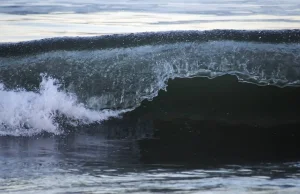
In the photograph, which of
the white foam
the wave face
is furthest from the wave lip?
the white foam

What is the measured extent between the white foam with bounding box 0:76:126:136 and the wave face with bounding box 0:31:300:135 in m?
0.01

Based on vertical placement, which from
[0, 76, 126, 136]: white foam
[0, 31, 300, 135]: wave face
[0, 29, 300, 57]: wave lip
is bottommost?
[0, 76, 126, 136]: white foam

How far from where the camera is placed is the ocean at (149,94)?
7.89m

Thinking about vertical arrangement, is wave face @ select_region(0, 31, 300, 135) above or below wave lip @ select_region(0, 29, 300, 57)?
below

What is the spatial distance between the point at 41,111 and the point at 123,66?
1569 millimetres

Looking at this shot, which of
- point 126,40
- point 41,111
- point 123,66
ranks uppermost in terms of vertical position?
point 126,40

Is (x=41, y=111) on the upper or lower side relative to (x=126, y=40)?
lower

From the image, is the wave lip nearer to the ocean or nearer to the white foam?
the ocean

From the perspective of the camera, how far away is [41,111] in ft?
32.2

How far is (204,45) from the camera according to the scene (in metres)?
11.2

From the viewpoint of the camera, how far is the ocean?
7891 millimetres

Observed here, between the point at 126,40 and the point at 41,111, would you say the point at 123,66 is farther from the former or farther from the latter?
the point at 41,111

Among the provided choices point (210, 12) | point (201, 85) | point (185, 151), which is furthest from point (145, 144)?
point (210, 12)

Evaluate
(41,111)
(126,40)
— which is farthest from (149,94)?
(41,111)
